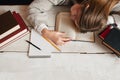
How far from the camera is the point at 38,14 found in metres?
1.09

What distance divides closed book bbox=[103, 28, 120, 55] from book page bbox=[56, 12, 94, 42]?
8 centimetres

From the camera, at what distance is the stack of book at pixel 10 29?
3.29 ft

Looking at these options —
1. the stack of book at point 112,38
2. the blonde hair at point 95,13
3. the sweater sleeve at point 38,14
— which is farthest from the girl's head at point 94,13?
the sweater sleeve at point 38,14

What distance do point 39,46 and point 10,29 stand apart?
148mm

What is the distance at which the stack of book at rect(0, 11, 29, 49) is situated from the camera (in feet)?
3.29

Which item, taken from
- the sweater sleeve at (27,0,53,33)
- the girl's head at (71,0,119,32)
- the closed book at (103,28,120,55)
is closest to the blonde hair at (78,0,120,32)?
the girl's head at (71,0,119,32)

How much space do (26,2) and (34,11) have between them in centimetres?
27

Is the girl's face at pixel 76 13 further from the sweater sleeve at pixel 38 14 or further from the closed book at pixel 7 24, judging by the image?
the closed book at pixel 7 24

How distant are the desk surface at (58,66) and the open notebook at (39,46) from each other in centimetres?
2

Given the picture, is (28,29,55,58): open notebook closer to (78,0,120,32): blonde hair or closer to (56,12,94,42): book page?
(56,12,94,42): book page

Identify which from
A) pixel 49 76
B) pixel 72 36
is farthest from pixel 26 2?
pixel 49 76

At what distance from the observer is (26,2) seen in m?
1.33

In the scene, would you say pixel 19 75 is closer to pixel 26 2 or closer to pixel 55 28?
pixel 55 28

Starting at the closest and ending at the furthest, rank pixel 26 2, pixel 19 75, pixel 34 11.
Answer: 1. pixel 19 75
2. pixel 34 11
3. pixel 26 2
